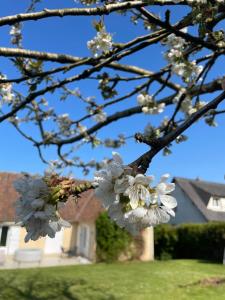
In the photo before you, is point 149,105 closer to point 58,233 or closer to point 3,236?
point 3,236

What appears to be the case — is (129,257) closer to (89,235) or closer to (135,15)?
(89,235)

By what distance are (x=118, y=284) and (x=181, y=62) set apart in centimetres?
1023

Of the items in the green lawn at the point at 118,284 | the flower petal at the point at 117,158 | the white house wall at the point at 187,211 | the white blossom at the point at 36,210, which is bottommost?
the green lawn at the point at 118,284

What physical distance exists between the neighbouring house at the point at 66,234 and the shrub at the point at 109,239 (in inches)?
42.4

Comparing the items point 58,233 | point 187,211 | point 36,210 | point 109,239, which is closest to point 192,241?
point 109,239

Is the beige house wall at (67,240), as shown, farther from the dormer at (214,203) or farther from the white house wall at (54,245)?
the dormer at (214,203)

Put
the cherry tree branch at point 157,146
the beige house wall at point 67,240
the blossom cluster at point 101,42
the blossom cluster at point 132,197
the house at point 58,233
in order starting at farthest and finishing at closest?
the beige house wall at point 67,240, the house at point 58,233, the blossom cluster at point 101,42, the cherry tree branch at point 157,146, the blossom cluster at point 132,197

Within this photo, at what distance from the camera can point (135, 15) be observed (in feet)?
14.8

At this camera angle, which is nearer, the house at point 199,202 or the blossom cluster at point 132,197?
the blossom cluster at point 132,197

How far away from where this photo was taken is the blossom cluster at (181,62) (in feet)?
14.0

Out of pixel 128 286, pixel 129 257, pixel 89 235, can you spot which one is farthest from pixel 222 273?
pixel 89 235

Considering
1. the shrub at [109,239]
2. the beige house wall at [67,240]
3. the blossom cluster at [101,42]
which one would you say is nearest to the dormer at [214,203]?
the shrub at [109,239]

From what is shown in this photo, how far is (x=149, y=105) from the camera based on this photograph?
5398 millimetres

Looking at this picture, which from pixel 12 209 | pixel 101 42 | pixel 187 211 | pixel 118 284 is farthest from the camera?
pixel 187 211
